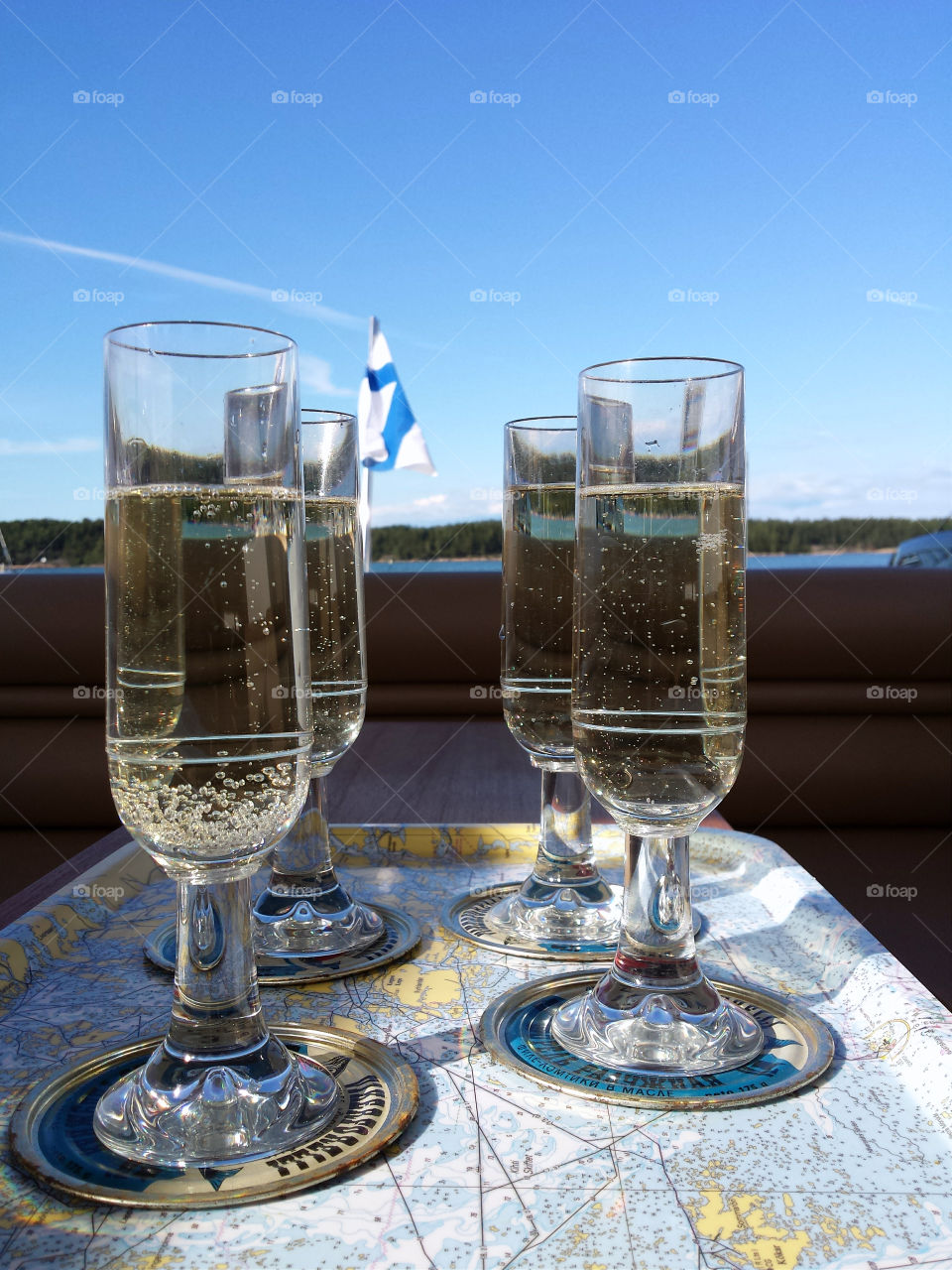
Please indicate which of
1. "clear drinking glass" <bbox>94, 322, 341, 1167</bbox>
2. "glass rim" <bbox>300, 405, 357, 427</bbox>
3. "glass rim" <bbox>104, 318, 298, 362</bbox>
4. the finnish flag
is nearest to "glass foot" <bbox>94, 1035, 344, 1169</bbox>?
"clear drinking glass" <bbox>94, 322, 341, 1167</bbox>

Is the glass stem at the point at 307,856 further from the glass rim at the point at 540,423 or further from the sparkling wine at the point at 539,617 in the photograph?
the glass rim at the point at 540,423

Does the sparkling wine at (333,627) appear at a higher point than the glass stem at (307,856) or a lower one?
higher

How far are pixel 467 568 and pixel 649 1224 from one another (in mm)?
2334

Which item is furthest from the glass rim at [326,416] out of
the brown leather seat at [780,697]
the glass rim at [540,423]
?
the brown leather seat at [780,697]

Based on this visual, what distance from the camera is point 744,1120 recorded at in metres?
0.49

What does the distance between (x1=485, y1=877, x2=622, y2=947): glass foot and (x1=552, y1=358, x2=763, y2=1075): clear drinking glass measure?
0.60 ft

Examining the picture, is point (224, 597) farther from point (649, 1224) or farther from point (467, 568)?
point (467, 568)

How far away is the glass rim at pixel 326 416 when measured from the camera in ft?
2.81

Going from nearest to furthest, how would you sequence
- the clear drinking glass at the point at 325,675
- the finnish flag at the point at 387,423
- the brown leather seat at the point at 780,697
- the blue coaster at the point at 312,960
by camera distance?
the blue coaster at the point at 312,960 → the clear drinking glass at the point at 325,675 → the brown leather seat at the point at 780,697 → the finnish flag at the point at 387,423

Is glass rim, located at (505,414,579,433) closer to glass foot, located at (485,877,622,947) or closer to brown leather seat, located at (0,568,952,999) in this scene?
glass foot, located at (485,877,622,947)

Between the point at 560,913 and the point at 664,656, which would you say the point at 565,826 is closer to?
the point at 560,913

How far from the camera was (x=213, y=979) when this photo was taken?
504 mm

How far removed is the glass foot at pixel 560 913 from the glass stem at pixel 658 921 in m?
0.18

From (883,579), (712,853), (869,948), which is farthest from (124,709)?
(883,579)
